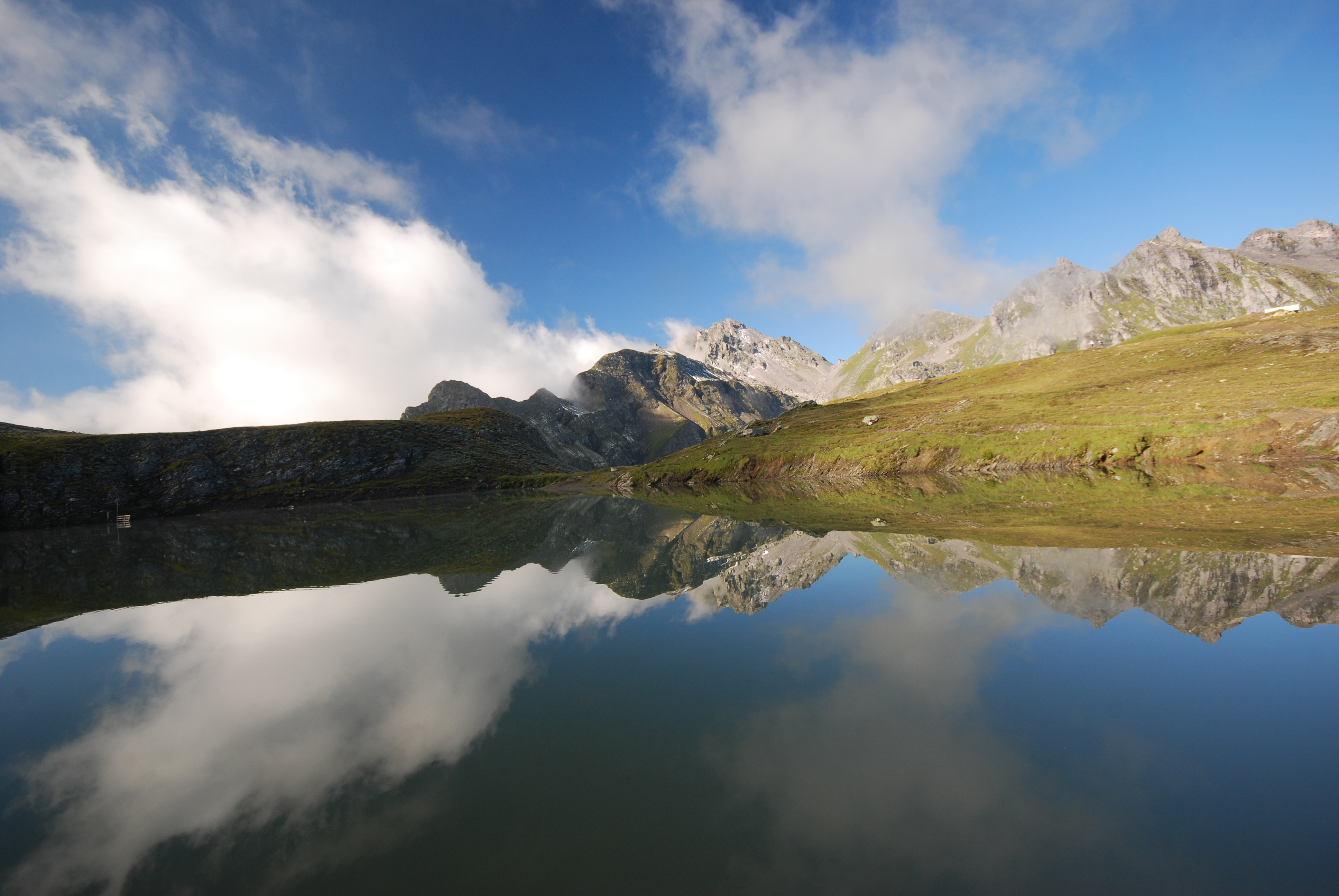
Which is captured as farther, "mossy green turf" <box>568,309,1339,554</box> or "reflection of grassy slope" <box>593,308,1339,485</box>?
"reflection of grassy slope" <box>593,308,1339,485</box>

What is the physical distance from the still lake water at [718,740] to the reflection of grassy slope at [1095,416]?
51390 mm

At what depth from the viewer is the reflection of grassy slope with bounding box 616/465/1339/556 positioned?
866 inches

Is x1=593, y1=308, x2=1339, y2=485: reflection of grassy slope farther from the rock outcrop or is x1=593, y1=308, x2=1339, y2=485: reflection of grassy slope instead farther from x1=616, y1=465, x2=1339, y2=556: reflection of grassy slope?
the rock outcrop

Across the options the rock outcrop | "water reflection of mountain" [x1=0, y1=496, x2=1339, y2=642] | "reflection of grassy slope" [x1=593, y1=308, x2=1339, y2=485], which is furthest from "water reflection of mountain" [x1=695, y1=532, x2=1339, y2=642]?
the rock outcrop

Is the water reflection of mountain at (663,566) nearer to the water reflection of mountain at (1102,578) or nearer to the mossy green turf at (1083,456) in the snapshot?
the water reflection of mountain at (1102,578)

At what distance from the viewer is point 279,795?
27.3 ft

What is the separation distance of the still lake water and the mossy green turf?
1102 centimetres

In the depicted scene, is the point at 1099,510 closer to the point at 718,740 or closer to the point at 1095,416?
the point at 718,740

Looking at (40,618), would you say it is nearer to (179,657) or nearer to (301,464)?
(179,657)

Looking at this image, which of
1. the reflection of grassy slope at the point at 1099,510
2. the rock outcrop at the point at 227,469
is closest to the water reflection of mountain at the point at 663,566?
the reflection of grassy slope at the point at 1099,510

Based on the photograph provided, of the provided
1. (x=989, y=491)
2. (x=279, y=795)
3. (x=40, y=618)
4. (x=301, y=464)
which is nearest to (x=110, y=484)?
(x=301, y=464)

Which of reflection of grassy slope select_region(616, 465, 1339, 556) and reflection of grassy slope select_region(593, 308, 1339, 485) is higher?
reflection of grassy slope select_region(593, 308, 1339, 485)

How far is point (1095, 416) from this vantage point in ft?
225

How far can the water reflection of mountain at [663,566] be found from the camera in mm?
15258
